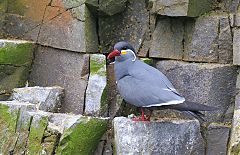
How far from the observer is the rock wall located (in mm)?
4785

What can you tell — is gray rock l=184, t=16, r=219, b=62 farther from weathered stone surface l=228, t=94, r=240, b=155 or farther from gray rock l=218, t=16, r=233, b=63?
weathered stone surface l=228, t=94, r=240, b=155

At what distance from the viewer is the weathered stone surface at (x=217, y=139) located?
16.4ft

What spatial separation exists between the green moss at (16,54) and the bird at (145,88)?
50.4 inches

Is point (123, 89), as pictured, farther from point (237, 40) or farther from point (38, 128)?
point (237, 40)

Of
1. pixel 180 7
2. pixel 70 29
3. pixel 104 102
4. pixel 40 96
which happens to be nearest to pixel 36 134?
pixel 40 96

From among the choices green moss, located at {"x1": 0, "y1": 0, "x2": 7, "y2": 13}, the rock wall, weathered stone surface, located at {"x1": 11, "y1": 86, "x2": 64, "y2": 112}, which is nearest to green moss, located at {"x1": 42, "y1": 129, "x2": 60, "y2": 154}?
the rock wall

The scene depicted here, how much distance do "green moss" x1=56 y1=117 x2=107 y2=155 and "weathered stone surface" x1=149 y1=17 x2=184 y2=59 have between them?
2.93 ft

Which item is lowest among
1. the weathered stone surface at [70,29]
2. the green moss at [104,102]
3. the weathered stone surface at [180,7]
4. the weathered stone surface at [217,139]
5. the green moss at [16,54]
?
the weathered stone surface at [217,139]

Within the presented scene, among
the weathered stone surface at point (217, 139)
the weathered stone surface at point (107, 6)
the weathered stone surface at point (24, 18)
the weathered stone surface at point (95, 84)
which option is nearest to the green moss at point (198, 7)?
the weathered stone surface at point (107, 6)

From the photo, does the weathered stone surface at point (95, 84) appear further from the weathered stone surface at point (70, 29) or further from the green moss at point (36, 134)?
the green moss at point (36, 134)

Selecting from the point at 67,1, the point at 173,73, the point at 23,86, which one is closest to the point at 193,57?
the point at 173,73

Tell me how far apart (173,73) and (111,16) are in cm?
82

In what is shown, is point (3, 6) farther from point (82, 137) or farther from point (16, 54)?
point (82, 137)

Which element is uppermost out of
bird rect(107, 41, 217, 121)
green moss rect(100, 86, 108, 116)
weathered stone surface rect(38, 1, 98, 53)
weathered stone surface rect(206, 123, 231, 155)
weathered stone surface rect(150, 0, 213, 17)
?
weathered stone surface rect(150, 0, 213, 17)
